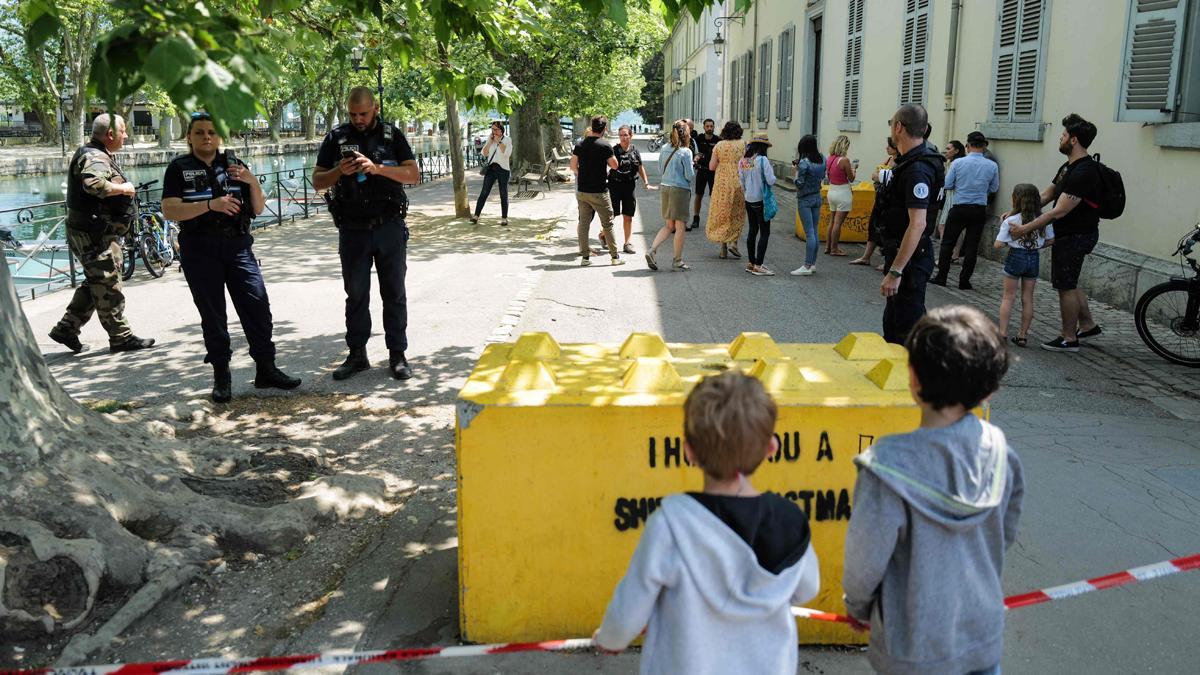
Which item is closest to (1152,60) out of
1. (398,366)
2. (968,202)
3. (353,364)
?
(968,202)

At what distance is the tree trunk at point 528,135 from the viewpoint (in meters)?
26.8

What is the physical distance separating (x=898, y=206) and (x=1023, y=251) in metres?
2.81

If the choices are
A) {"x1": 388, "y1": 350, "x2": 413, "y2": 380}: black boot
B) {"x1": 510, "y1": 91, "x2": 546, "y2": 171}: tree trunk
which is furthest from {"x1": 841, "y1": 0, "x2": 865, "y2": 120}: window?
{"x1": 388, "y1": 350, "x2": 413, "y2": 380}: black boot

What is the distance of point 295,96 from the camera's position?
230 ft

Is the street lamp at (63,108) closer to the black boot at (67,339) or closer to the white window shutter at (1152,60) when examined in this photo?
the black boot at (67,339)

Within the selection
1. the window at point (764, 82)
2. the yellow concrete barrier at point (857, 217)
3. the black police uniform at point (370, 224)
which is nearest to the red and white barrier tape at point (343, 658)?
the black police uniform at point (370, 224)

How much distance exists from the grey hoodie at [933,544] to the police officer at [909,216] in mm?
3380

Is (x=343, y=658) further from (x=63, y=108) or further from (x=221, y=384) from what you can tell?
(x=63, y=108)

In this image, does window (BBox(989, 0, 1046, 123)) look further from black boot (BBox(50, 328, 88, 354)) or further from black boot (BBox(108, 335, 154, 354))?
black boot (BBox(50, 328, 88, 354))

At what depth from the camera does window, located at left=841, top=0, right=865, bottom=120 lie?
18.4 m

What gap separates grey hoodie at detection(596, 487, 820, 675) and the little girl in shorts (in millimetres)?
6466

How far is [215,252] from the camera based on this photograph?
6.19 metres

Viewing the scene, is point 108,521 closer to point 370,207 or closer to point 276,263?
point 370,207

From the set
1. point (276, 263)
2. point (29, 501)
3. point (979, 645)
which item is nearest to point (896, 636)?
point (979, 645)
